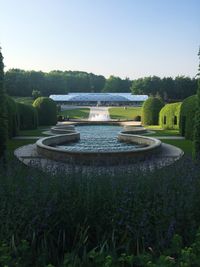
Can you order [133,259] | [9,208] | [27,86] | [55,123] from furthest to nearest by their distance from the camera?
[27,86] < [55,123] < [9,208] < [133,259]

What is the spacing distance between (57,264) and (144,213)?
1.05 metres

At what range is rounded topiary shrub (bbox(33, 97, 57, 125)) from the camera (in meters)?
33.2

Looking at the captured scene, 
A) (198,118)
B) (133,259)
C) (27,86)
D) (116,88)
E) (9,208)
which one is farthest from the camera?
(116,88)

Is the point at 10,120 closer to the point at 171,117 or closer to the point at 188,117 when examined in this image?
the point at 188,117

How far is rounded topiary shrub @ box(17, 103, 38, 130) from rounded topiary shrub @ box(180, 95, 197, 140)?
1177cm

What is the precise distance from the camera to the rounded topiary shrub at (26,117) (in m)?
27.6

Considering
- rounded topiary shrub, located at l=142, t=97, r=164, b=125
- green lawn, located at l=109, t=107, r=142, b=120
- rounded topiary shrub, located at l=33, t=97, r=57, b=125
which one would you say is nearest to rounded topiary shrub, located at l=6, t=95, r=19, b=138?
rounded topiary shrub, located at l=33, t=97, r=57, b=125

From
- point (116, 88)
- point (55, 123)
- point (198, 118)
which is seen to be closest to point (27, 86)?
point (116, 88)

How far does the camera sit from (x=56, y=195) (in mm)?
4066

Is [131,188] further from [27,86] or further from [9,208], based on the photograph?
[27,86]

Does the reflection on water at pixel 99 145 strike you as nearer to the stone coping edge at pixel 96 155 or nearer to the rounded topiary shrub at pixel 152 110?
the stone coping edge at pixel 96 155

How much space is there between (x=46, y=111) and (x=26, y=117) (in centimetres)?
568

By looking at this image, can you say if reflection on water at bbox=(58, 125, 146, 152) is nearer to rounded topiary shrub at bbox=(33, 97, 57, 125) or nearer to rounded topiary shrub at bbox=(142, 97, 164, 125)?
rounded topiary shrub at bbox=(33, 97, 57, 125)

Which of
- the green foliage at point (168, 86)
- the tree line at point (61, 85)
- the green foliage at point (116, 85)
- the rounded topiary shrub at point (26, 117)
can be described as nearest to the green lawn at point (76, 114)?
the rounded topiary shrub at point (26, 117)
